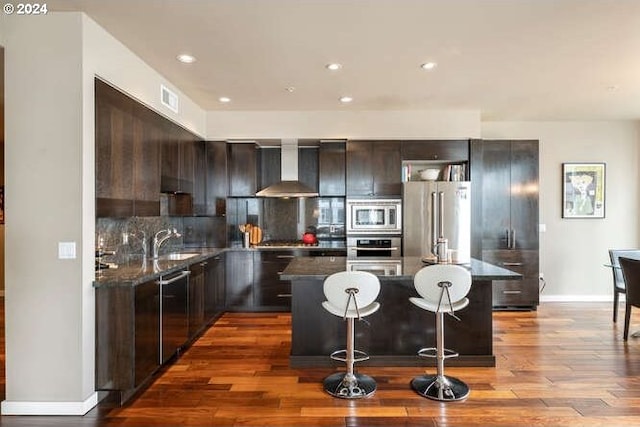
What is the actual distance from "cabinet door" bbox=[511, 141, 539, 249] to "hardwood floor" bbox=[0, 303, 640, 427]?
1516 millimetres

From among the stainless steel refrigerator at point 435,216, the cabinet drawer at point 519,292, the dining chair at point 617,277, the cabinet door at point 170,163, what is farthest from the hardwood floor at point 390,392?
the cabinet door at point 170,163

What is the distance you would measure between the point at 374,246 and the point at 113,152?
11.0 feet

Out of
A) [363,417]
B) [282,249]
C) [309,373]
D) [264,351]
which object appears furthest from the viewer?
[282,249]

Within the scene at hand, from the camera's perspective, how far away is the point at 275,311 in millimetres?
5316

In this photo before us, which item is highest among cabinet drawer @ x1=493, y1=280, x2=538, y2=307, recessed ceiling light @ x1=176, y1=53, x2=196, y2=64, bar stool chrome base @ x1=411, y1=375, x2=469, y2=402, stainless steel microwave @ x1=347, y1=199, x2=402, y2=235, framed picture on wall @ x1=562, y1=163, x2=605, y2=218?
recessed ceiling light @ x1=176, y1=53, x2=196, y2=64

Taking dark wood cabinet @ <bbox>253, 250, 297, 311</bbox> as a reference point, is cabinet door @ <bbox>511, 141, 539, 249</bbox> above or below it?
above

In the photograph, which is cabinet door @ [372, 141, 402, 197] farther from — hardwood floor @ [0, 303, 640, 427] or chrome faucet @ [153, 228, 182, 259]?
chrome faucet @ [153, 228, 182, 259]

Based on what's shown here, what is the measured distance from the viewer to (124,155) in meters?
3.09

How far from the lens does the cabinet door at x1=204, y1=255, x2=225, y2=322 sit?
179 inches

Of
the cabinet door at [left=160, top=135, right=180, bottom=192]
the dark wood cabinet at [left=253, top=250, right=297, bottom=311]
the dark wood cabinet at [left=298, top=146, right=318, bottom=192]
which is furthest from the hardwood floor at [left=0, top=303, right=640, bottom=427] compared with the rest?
the dark wood cabinet at [left=298, top=146, right=318, bottom=192]

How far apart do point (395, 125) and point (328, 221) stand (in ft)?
5.42

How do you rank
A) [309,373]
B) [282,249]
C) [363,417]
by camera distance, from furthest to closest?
[282,249] → [309,373] → [363,417]

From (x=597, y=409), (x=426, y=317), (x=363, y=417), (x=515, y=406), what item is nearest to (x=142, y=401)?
(x=363, y=417)

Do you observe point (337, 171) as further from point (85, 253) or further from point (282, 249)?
point (85, 253)
